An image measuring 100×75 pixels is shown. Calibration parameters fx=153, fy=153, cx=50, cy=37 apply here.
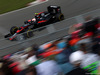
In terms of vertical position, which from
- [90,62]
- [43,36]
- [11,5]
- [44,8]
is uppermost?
[11,5]

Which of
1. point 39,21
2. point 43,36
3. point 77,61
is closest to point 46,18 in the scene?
point 39,21

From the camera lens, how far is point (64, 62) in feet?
10.5

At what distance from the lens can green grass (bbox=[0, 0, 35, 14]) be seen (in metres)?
12.0

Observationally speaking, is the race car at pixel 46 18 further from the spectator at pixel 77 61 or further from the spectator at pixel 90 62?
the spectator at pixel 90 62

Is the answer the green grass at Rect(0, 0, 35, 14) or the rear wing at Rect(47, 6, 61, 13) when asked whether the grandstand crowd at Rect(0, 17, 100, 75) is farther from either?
the green grass at Rect(0, 0, 35, 14)

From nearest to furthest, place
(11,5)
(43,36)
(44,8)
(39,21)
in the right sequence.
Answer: (43,36), (39,21), (44,8), (11,5)

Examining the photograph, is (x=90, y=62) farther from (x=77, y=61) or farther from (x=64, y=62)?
(x=64, y=62)

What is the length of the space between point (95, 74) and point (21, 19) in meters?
8.15

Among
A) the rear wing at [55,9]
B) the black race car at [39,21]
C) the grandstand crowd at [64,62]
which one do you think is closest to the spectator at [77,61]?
the grandstand crowd at [64,62]

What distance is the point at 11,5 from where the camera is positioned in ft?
41.8

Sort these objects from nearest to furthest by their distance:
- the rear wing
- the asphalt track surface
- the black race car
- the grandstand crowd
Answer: the grandstand crowd < the black race car < the rear wing < the asphalt track surface

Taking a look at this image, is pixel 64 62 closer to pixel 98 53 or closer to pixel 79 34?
pixel 98 53

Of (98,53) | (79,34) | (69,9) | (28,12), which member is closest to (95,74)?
(98,53)

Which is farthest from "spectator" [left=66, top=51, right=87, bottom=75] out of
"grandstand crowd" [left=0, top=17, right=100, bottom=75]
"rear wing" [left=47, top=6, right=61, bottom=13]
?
"rear wing" [left=47, top=6, right=61, bottom=13]
